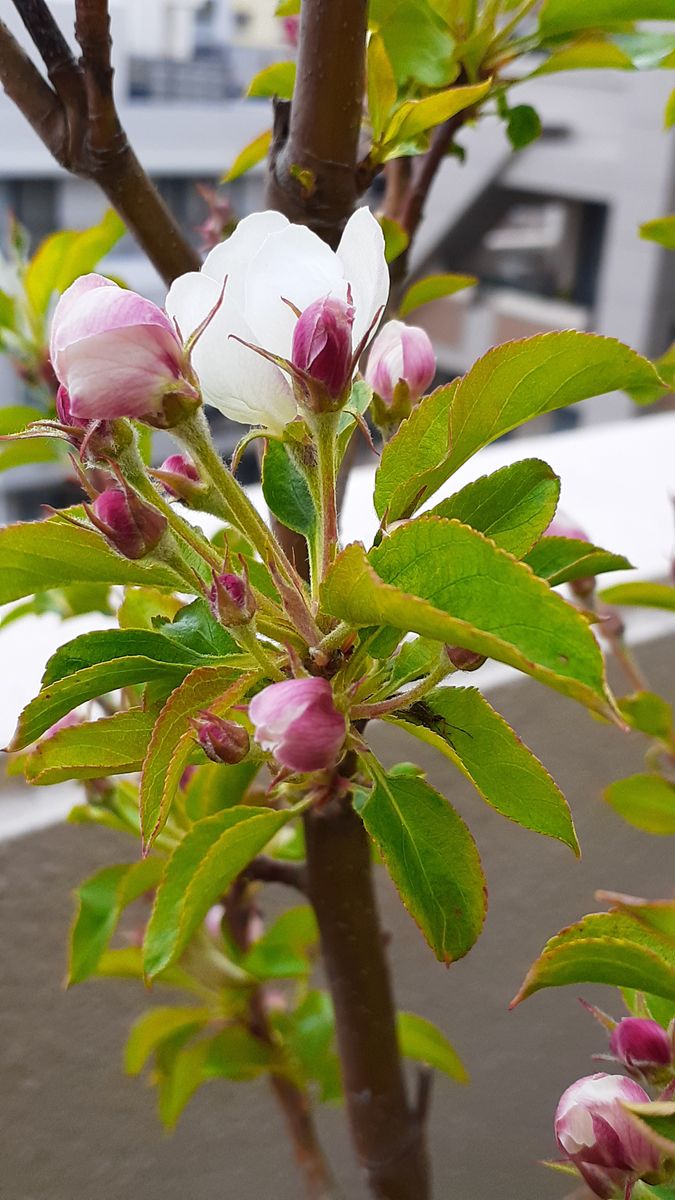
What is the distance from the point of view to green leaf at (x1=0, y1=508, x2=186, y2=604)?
0.86 feet

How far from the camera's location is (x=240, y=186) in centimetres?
181

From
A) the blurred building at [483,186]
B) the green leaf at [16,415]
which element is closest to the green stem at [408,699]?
the green leaf at [16,415]

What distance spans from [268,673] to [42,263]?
15.4 inches

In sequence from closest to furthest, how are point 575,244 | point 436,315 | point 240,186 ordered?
point 240,186
point 575,244
point 436,315

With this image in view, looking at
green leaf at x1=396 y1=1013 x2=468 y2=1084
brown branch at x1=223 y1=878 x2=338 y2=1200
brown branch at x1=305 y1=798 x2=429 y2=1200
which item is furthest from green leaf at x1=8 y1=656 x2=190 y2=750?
green leaf at x1=396 y1=1013 x2=468 y2=1084

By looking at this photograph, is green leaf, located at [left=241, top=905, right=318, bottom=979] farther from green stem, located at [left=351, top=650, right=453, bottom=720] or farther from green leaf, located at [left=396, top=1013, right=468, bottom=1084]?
green stem, located at [left=351, top=650, right=453, bottom=720]

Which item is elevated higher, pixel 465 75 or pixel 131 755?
pixel 465 75

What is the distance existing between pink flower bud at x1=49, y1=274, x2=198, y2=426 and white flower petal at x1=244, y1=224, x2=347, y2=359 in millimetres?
27

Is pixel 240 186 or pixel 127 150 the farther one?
pixel 240 186

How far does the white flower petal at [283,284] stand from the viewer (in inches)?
10.2

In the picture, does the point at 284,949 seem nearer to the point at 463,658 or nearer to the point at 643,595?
the point at 643,595

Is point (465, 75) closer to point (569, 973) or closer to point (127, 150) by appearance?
point (127, 150)

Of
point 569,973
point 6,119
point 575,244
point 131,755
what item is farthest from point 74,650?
point 575,244

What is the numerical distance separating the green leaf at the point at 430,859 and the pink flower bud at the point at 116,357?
0.12 meters
